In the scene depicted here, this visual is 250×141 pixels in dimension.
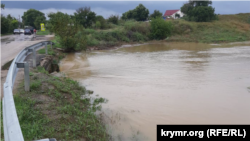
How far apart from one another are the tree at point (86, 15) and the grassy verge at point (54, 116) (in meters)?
35.3

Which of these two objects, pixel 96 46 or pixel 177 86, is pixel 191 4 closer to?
pixel 96 46

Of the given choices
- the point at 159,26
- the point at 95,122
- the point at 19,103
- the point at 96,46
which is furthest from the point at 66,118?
the point at 159,26

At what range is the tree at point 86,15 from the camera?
41.3 m

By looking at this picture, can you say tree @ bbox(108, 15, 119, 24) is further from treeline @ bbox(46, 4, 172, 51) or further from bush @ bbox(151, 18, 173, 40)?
bush @ bbox(151, 18, 173, 40)

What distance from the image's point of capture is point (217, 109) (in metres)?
7.29

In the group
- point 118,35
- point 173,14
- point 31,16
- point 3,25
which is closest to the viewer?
point 118,35

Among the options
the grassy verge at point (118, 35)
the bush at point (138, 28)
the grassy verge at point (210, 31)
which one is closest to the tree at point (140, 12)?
the grassy verge at point (210, 31)

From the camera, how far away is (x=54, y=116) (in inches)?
207

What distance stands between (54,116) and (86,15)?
38.4m

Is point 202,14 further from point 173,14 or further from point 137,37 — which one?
point 173,14

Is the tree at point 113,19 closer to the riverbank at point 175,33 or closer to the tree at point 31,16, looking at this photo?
the riverbank at point 175,33

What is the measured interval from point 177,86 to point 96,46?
62.8ft

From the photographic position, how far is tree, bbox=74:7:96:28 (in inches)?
1625

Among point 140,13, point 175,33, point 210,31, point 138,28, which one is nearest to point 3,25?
point 138,28
